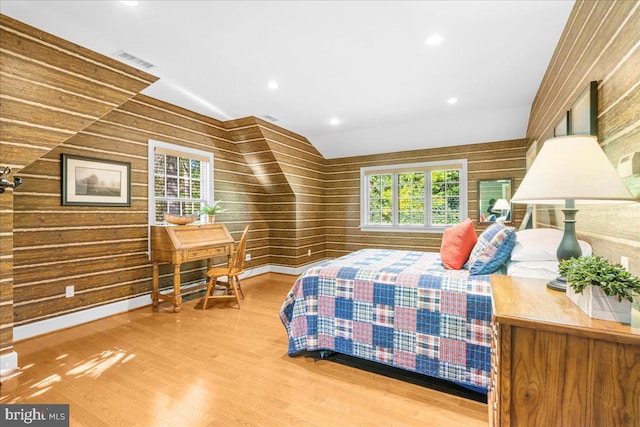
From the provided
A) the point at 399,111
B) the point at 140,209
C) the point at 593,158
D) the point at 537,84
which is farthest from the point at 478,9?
the point at 140,209

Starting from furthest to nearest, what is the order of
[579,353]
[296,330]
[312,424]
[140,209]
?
1. [140,209]
2. [296,330]
3. [312,424]
4. [579,353]

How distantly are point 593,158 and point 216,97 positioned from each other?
360 centimetres

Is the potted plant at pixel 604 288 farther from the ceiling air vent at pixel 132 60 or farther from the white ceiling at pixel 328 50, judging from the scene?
the ceiling air vent at pixel 132 60

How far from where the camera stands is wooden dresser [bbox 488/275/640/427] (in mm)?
938

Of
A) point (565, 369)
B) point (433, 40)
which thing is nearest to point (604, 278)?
point (565, 369)

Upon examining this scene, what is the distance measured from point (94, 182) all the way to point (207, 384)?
98.5 inches

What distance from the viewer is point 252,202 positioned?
5.41m

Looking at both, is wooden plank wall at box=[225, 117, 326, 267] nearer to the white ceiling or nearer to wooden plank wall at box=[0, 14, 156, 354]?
the white ceiling

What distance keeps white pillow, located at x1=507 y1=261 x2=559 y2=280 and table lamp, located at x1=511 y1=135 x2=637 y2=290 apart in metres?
0.73

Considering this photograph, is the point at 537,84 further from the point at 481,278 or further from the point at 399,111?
the point at 481,278

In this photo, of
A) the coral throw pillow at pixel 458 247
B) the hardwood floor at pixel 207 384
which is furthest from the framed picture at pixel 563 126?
the hardwood floor at pixel 207 384

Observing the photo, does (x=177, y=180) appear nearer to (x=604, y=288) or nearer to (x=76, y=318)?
(x=76, y=318)

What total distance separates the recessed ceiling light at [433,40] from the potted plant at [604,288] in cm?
202

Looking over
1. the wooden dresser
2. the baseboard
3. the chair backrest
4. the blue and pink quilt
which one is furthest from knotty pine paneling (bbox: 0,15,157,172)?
the wooden dresser
